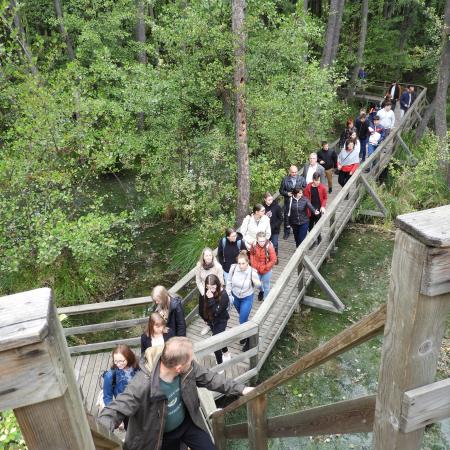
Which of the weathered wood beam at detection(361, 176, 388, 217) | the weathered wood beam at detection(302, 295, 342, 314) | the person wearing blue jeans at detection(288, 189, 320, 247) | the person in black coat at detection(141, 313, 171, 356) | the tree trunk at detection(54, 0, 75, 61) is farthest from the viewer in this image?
the tree trunk at detection(54, 0, 75, 61)

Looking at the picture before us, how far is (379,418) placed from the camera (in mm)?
1600

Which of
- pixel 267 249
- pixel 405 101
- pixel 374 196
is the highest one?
pixel 405 101

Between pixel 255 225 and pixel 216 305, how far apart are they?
2168 mm

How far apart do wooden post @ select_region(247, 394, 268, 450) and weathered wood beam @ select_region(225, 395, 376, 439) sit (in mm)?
131

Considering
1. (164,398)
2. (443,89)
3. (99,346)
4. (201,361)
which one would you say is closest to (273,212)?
(201,361)

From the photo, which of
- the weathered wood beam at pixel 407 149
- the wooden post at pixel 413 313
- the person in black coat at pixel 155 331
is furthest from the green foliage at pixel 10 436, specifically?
the weathered wood beam at pixel 407 149

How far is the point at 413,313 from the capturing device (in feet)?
4.33

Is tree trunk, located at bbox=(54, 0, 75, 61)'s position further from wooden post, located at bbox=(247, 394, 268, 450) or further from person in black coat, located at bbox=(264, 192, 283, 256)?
wooden post, located at bbox=(247, 394, 268, 450)

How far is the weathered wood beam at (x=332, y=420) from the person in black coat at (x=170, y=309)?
245cm

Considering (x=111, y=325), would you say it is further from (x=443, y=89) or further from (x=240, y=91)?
(x=443, y=89)

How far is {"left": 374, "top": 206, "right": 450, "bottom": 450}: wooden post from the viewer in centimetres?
123

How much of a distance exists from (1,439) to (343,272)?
8565mm

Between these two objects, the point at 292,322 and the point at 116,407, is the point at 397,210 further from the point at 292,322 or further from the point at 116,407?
the point at 116,407

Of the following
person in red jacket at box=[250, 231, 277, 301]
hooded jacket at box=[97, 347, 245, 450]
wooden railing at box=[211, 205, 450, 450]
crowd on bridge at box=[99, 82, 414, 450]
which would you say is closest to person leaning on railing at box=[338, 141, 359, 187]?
crowd on bridge at box=[99, 82, 414, 450]
